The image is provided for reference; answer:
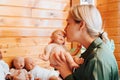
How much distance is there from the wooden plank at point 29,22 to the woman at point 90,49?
1457 millimetres

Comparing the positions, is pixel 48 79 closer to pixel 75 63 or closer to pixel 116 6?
pixel 75 63

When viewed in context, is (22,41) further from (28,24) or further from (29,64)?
(29,64)

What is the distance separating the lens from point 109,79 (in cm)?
112

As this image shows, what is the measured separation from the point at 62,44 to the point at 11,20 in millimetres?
704

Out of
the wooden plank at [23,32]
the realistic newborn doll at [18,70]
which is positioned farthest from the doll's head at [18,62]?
the wooden plank at [23,32]

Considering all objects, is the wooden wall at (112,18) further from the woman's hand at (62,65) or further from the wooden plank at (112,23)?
the woman's hand at (62,65)

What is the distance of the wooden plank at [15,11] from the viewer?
2.55 metres

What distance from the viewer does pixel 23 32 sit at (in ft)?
9.07

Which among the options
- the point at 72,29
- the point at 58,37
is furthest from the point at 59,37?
the point at 72,29

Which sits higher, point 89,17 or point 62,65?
point 89,17

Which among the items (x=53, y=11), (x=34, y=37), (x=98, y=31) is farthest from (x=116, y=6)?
(x=98, y=31)

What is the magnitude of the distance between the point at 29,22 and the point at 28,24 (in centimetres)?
3

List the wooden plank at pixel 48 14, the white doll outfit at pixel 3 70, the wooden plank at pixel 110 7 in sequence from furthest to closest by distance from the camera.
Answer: the wooden plank at pixel 110 7 < the wooden plank at pixel 48 14 < the white doll outfit at pixel 3 70

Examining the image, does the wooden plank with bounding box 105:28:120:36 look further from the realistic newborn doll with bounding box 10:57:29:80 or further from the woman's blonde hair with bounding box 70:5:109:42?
the woman's blonde hair with bounding box 70:5:109:42
